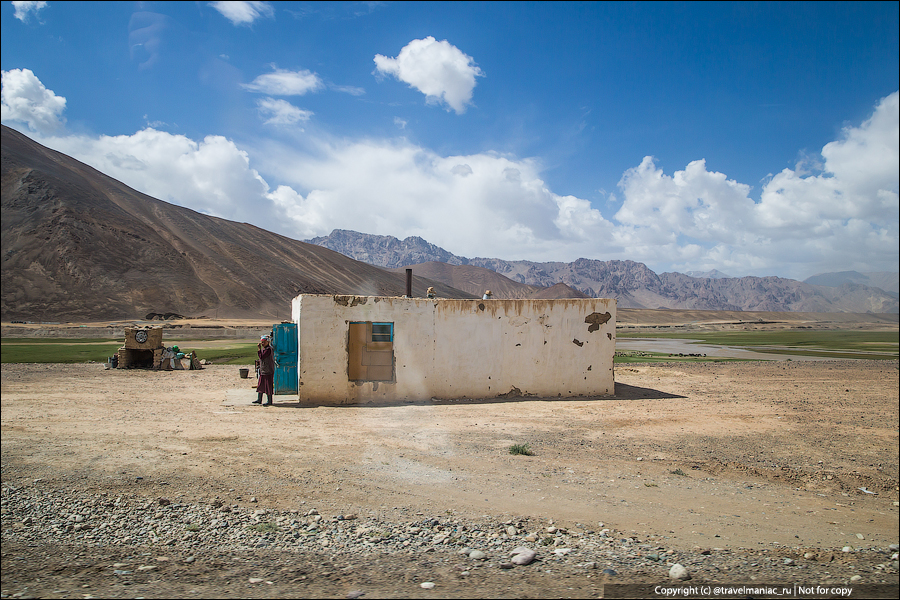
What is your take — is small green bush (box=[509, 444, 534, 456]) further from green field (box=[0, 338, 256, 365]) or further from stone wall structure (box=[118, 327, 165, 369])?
green field (box=[0, 338, 256, 365])

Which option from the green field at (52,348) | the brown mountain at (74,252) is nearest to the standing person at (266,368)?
the green field at (52,348)

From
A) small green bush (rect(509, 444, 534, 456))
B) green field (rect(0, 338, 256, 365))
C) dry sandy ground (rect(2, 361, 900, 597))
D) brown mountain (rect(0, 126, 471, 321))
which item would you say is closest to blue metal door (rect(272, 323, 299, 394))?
dry sandy ground (rect(2, 361, 900, 597))

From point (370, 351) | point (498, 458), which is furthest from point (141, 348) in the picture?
point (498, 458)

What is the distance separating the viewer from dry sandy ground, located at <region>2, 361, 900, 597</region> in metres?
6.16

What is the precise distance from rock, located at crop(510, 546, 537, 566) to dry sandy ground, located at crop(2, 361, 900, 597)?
0.71m

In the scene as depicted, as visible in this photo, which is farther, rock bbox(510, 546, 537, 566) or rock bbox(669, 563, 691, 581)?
rock bbox(510, 546, 537, 566)

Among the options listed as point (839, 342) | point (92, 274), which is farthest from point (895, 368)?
point (92, 274)

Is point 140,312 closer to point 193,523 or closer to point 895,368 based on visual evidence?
point 193,523

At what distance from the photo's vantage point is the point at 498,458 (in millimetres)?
8656

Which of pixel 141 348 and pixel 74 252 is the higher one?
pixel 74 252

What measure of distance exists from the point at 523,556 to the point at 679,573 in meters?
1.43

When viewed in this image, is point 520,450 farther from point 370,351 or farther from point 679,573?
point 370,351

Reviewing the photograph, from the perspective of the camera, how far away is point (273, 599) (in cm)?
366

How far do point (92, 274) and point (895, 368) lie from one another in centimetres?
3866
